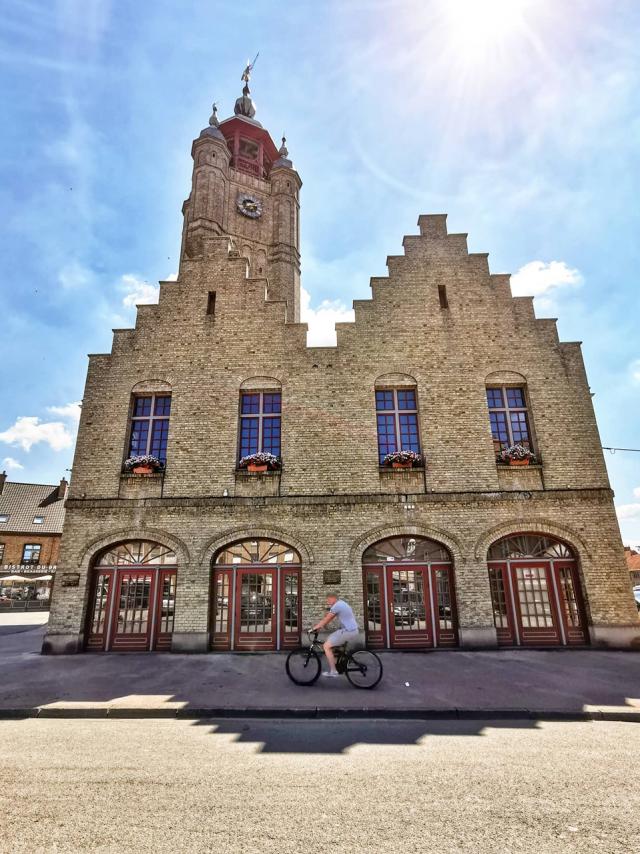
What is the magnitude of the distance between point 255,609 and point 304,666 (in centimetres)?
398

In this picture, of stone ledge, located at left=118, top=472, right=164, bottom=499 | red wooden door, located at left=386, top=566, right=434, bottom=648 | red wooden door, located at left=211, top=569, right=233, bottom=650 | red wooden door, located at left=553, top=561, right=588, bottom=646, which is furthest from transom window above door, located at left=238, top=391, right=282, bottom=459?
red wooden door, located at left=553, top=561, right=588, bottom=646

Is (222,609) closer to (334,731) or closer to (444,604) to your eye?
(444,604)

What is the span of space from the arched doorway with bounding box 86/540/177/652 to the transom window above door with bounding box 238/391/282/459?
3.78 m

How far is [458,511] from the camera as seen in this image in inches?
476

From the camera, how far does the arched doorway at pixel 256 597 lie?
11602 mm

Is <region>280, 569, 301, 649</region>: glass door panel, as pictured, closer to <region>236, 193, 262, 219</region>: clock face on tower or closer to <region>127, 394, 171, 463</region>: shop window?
<region>127, 394, 171, 463</region>: shop window

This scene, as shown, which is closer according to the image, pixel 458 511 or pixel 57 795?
pixel 57 795

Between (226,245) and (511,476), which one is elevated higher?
(226,245)

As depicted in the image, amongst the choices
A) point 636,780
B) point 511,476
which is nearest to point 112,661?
point 636,780

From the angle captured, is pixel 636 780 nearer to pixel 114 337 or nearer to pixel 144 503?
pixel 144 503

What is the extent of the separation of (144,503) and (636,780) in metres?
11.6

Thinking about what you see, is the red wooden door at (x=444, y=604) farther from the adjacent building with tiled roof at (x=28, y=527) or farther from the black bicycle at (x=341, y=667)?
the adjacent building with tiled roof at (x=28, y=527)

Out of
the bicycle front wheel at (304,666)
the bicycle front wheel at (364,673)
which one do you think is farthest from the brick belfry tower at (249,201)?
the bicycle front wheel at (364,673)

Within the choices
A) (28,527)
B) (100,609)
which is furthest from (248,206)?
(28,527)
